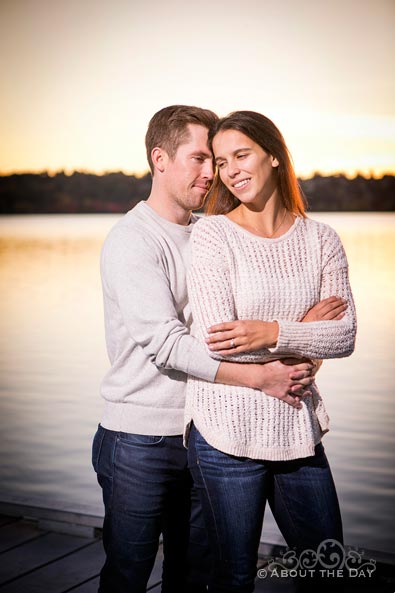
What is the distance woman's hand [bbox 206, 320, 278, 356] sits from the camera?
78.7 inches

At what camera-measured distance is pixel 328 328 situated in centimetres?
208

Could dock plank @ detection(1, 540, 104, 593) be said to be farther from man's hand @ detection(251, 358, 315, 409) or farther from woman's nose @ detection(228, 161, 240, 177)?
woman's nose @ detection(228, 161, 240, 177)

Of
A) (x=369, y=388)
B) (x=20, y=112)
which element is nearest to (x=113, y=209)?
(x=20, y=112)

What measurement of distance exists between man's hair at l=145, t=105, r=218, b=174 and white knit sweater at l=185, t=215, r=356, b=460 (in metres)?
0.26

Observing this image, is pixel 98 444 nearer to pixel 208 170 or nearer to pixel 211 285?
pixel 211 285

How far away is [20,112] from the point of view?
22.0m

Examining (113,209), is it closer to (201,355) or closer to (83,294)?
(83,294)

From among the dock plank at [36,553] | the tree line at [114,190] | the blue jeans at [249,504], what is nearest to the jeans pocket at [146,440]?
the blue jeans at [249,504]

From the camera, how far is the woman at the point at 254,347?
2016mm

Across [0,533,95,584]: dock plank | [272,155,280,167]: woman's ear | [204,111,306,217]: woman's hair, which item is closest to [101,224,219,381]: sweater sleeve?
[204,111,306,217]: woman's hair

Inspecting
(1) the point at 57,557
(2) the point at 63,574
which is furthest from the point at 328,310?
(1) the point at 57,557

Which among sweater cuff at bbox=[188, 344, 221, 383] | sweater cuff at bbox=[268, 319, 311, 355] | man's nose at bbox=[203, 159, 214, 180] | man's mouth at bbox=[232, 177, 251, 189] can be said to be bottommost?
sweater cuff at bbox=[188, 344, 221, 383]

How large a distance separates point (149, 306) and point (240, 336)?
0.74 feet

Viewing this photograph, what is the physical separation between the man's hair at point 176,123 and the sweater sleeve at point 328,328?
0.40m
